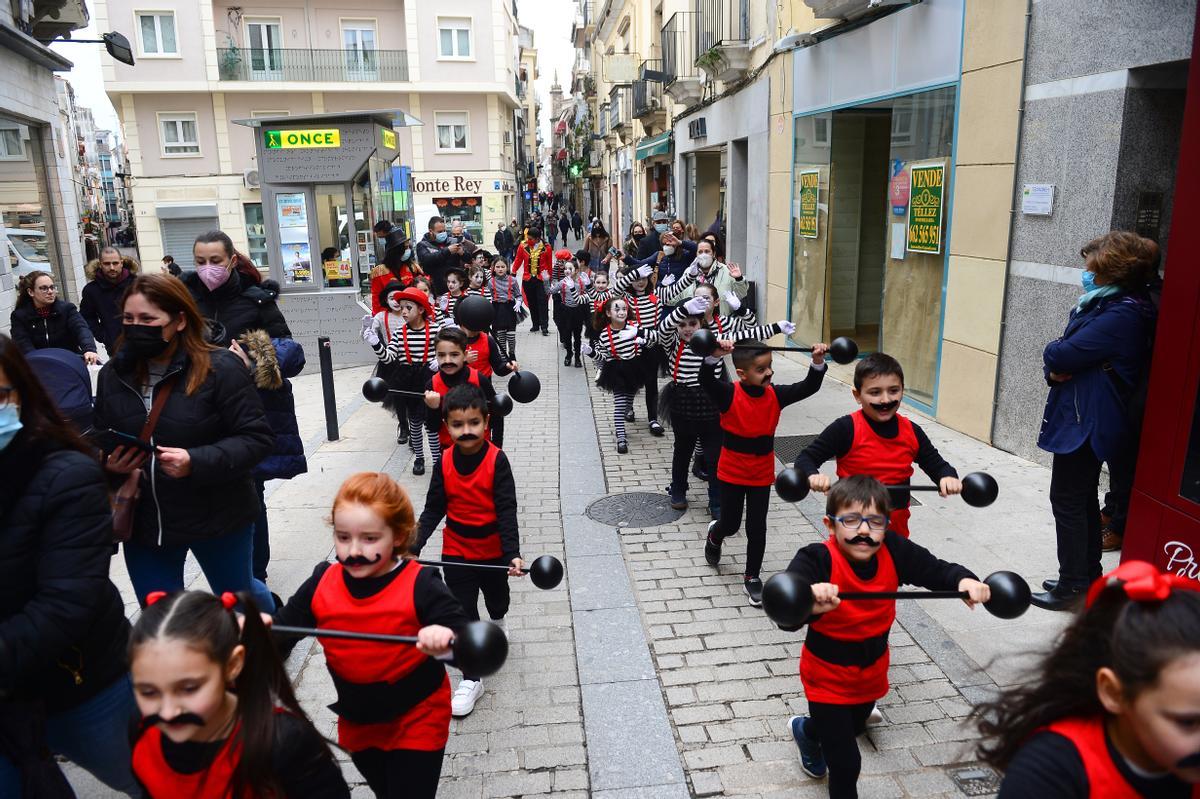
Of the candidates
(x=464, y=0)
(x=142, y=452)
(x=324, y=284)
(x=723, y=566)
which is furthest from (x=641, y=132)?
(x=142, y=452)

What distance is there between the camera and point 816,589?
99.9 inches

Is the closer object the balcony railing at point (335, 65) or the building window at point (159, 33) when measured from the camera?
the building window at point (159, 33)

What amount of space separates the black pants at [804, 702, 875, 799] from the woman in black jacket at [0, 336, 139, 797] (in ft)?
7.61

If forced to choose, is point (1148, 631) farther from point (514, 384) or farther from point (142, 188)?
point (142, 188)

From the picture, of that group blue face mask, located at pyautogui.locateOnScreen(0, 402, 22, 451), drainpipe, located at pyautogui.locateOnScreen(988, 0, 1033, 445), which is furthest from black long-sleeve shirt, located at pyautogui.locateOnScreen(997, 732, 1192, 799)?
drainpipe, located at pyautogui.locateOnScreen(988, 0, 1033, 445)

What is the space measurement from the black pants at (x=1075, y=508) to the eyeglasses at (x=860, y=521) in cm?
222

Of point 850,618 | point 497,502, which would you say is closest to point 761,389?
point 497,502

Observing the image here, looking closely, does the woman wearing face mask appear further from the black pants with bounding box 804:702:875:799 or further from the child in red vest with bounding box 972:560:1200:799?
the child in red vest with bounding box 972:560:1200:799

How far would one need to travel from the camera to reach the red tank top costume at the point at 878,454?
401 cm

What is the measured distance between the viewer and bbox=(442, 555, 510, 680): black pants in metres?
4.03

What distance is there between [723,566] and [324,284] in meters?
9.84

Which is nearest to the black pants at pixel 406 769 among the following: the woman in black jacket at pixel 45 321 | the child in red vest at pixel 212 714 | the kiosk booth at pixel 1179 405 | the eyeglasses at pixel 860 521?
the child in red vest at pixel 212 714

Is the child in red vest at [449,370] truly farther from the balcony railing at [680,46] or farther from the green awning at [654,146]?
the green awning at [654,146]

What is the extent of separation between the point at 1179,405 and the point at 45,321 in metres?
8.37
